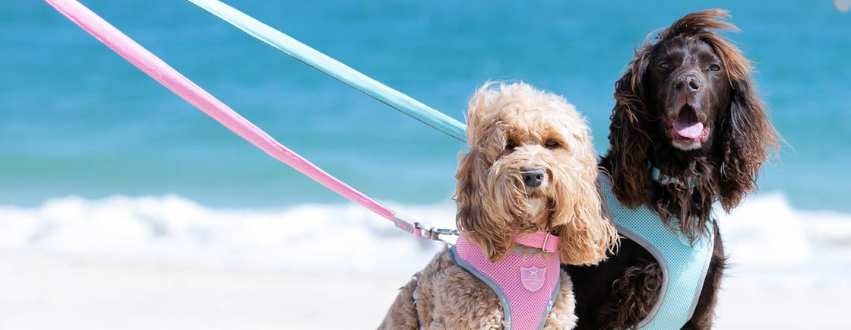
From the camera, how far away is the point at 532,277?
9.87 ft

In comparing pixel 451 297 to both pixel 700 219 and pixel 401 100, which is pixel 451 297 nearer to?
pixel 401 100

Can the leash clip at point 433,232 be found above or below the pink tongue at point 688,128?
below

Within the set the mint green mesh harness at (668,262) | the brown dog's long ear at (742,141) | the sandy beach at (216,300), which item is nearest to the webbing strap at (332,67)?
the mint green mesh harness at (668,262)

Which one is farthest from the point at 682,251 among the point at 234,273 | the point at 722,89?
the point at 234,273

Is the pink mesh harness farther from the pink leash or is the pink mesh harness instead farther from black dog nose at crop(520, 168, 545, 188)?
the pink leash

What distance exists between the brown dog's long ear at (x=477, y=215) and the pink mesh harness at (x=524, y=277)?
8cm

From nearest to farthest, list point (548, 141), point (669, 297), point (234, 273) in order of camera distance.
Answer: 1. point (548, 141)
2. point (669, 297)
3. point (234, 273)

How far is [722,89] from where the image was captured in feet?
11.3

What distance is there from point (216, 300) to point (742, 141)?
6.64 metres

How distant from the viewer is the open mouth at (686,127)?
3.23 meters

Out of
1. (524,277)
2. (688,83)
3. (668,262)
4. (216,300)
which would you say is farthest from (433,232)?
(216,300)

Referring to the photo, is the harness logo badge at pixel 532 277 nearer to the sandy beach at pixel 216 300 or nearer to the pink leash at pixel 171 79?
the pink leash at pixel 171 79

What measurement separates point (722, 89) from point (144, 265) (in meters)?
8.57

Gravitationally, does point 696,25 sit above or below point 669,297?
above
